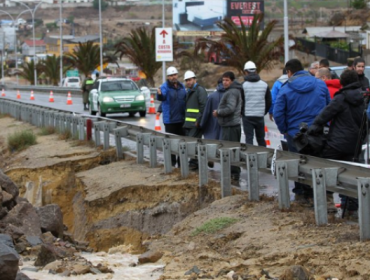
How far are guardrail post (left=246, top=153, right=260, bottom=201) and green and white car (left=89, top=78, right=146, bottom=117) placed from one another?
70.1 feet

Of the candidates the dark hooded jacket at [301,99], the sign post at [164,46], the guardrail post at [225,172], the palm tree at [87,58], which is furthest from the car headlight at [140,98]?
the palm tree at [87,58]

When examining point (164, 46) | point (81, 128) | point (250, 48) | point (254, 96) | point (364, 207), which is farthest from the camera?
point (250, 48)

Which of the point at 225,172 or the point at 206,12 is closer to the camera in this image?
the point at 225,172

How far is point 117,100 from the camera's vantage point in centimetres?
3161

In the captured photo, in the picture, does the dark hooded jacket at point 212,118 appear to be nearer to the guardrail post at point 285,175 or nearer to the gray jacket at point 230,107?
the gray jacket at point 230,107

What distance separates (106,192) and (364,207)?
6.34 meters

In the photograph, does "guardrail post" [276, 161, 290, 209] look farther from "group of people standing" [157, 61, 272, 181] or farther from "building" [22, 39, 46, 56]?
"building" [22, 39, 46, 56]

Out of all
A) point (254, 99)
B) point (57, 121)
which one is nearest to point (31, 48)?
point (57, 121)

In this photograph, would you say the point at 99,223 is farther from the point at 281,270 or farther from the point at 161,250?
the point at 281,270

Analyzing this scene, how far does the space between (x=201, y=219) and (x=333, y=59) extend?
1985 inches

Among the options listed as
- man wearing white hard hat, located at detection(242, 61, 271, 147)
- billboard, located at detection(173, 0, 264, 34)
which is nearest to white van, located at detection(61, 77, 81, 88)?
billboard, located at detection(173, 0, 264, 34)

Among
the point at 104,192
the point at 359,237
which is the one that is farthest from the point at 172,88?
the point at 359,237

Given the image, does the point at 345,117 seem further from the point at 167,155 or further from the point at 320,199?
the point at 167,155

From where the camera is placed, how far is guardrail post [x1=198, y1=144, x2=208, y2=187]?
11828 millimetres
